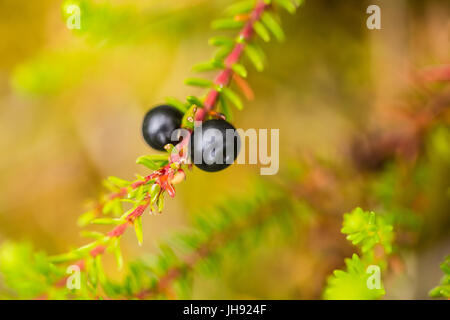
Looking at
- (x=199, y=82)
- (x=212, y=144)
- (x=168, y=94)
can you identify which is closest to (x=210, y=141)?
(x=212, y=144)

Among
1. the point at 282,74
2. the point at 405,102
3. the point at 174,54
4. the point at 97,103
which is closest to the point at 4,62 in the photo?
the point at 97,103

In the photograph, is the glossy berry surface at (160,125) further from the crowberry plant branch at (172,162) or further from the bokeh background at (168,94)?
the bokeh background at (168,94)

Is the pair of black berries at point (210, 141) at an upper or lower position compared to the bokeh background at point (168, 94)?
lower

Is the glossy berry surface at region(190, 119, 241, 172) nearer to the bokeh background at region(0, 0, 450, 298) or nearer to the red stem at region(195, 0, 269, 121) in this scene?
the red stem at region(195, 0, 269, 121)

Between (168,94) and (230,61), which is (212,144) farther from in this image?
(168,94)

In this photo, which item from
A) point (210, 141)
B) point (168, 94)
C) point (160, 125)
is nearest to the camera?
point (210, 141)

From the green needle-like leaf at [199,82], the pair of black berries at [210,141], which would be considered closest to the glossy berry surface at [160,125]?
the pair of black berries at [210,141]
